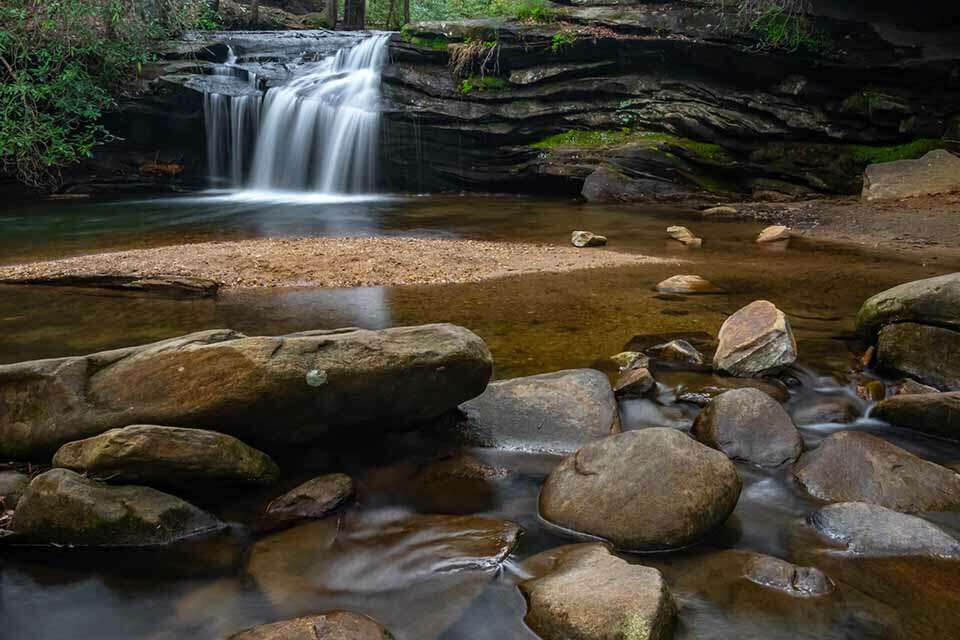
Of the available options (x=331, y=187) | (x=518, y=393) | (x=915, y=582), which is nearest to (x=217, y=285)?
(x=518, y=393)

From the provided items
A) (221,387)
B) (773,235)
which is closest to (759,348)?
(221,387)

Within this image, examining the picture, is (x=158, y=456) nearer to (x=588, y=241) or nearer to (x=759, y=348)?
(x=759, y=348)

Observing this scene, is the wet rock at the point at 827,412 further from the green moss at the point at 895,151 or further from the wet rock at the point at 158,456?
the green moss at the point at 895,151

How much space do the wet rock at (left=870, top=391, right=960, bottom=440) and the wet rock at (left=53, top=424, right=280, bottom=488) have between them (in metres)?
4.20

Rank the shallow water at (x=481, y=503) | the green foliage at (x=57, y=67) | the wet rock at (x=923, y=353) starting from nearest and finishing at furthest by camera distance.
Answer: the shallow water at (x=481, y=503), the wet rock at (x=923, y=353), the green foliage at (x=57, y=67)

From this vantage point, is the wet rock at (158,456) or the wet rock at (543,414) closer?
the wet rock at (158,456)

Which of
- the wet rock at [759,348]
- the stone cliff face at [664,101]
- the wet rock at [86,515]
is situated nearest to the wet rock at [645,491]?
the wet rock at [759,348]

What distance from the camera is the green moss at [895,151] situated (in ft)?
50.8

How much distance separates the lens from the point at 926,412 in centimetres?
450

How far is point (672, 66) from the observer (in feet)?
58.1

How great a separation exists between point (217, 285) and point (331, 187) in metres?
11.6

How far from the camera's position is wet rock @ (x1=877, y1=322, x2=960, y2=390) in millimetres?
5070

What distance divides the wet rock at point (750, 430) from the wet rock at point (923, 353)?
62.2 inches

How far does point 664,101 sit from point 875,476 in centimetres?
1532
